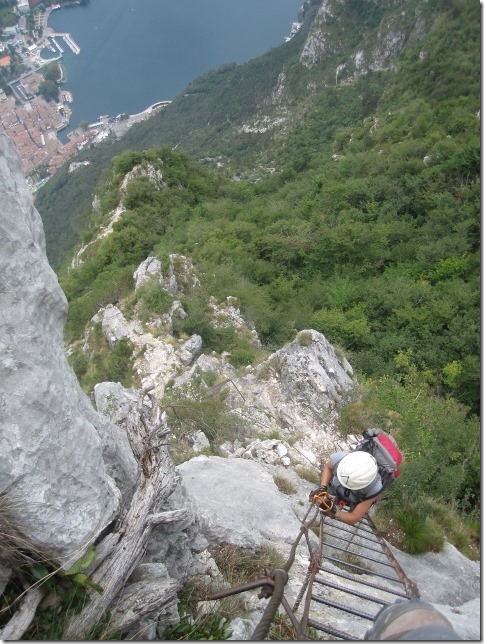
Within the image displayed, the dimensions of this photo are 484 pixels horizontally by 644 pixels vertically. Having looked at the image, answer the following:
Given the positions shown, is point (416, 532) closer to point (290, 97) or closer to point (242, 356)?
point (242, 356)

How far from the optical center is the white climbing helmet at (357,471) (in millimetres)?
5078

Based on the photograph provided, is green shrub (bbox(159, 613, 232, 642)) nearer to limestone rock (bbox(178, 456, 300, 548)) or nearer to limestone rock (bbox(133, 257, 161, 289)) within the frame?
limestone rock (bbox(178, 456, 300, 548))

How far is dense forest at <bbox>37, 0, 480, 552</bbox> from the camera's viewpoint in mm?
12801

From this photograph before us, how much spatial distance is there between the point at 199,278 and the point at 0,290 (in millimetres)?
18159

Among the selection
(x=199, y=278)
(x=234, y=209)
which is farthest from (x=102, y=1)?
(x=199, y=278)

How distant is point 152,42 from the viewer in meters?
121

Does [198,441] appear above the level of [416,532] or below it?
above

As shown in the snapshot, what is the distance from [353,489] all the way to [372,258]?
2065cm

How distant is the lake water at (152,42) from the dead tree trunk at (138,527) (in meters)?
111

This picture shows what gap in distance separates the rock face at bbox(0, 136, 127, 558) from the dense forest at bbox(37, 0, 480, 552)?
563 cm

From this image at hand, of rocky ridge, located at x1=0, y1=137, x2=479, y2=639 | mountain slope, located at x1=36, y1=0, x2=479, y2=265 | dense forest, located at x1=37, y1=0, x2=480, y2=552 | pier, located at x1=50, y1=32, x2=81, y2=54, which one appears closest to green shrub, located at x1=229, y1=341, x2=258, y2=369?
dense forest, located at x1=37, y1=0, x2=480, y2=552

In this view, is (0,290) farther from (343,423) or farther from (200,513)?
(343,423)

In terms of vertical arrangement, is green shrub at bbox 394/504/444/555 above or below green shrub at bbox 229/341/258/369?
below

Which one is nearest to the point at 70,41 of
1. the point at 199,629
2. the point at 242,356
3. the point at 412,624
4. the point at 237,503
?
the point at 242,356
